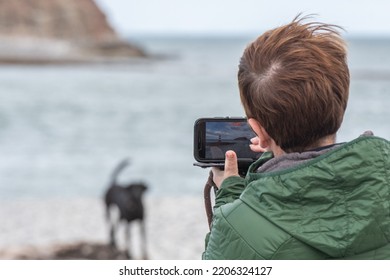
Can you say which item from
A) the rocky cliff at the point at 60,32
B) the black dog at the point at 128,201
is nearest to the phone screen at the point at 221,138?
the black dog at the point at 128,201

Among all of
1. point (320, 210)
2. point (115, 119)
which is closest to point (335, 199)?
point (320, 210)

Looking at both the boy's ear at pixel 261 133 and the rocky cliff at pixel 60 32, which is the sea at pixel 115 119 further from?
the rocky cliff at pixel 60 32

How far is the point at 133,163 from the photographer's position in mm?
10555

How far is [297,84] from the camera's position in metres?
0.79

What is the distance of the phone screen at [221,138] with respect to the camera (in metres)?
0.93

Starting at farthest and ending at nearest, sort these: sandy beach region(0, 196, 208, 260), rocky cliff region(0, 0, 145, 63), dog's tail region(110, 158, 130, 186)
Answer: rocky cliff region(0, 0, 145, 63), sandy beach region(0, 196, 208, 260), dog's tail region(110, 158, 130, 186)

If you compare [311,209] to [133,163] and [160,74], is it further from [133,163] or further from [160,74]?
[160,74]

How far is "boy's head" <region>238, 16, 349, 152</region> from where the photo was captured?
79cm

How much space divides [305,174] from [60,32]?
135 feet

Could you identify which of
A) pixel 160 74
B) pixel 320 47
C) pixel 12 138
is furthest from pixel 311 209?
pixel 160 74

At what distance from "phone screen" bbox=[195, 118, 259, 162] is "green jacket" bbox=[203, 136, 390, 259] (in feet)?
0.47

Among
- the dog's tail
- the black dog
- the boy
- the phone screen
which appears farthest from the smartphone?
the black dog

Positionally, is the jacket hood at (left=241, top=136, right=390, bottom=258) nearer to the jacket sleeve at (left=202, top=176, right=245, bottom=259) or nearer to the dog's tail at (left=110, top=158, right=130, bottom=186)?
the jacket sleeve at (left=202, top=176, right=245, bottom=259)
